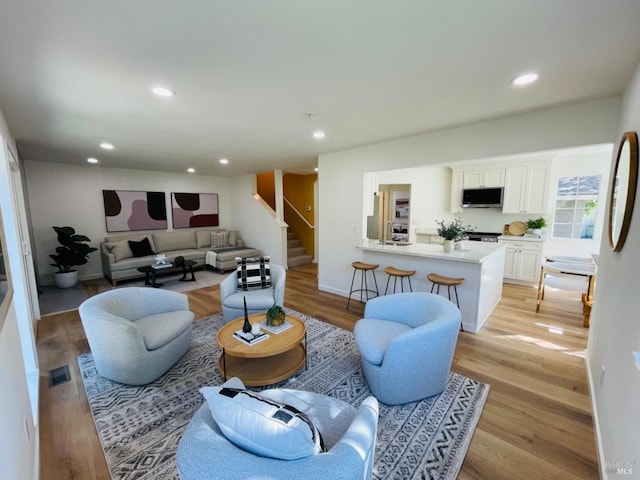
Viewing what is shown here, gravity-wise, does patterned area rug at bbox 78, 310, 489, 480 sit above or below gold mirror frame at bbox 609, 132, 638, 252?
below

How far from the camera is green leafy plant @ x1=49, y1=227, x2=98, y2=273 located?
16.0ft

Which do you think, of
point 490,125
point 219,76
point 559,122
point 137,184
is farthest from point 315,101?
point 137,184

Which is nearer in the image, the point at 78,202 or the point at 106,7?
the point at 106,7

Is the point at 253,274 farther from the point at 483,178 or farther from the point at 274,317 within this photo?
the point at 483,178

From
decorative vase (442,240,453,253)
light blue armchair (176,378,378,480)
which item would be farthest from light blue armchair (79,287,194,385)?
decorative vase (442,240,453,253)

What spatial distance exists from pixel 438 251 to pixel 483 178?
3031mm

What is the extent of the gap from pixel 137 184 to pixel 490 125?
23.1 ft

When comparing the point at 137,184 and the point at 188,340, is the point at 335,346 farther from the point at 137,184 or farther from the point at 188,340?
the point at 137,184

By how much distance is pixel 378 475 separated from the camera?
5.06 ft

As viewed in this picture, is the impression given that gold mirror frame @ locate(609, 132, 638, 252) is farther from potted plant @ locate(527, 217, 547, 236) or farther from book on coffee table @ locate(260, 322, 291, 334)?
potted plant @ locate(527, 217, 547, 236)

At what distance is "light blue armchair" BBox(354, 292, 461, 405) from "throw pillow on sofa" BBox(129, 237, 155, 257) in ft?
18.2

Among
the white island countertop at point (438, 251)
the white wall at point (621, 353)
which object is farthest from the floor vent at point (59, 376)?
the white wall at point (621, 353)

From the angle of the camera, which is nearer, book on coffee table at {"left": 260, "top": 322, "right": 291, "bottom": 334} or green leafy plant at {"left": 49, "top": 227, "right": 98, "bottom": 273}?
book on coffee table at {"left": 260, "top": 322, "right": 291, "bottom": 334}

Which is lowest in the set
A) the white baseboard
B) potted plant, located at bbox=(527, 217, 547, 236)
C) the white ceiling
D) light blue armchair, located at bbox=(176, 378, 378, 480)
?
the white baseboard
